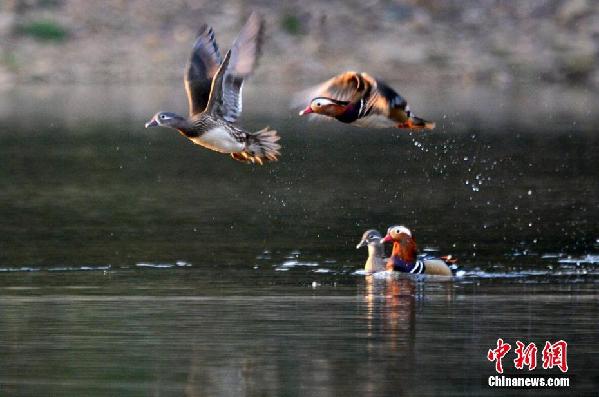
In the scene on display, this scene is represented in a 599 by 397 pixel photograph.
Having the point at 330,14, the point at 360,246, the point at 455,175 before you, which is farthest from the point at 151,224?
the point at 330,14

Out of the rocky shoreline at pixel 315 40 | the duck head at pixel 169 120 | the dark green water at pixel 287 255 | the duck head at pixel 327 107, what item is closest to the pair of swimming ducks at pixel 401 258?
the dark green water at pixel 287 255

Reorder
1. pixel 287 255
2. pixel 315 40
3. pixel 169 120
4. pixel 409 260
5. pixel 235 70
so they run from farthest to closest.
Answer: pixel 315 40, pixel 287 255, pixel 409 260, pixel 169 120, pixel 235 70

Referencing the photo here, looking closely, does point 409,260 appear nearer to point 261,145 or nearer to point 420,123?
point 420,123

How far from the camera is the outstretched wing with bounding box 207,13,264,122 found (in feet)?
57.1

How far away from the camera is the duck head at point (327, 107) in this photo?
17641 mm

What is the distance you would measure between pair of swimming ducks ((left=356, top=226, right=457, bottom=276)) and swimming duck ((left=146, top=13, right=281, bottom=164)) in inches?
120

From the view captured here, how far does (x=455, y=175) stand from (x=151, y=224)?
22.7ft

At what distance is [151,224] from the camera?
2455 centimetres

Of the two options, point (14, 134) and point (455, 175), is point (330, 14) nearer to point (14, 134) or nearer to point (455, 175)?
point (14, 134)

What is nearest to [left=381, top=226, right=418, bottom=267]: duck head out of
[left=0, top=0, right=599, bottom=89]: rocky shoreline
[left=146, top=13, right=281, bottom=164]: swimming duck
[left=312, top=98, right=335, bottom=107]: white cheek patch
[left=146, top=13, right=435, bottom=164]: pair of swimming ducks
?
[left=146, top=13, right=435, bottom=164]: pair of swimming ducks

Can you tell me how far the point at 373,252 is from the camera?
21047 mm

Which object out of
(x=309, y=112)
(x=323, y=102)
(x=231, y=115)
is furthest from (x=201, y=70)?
(x=323, y=102)

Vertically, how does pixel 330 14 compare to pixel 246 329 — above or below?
above

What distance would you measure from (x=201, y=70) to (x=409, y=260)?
3408mm
